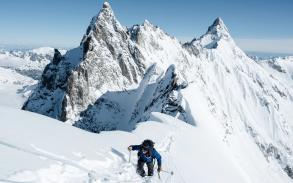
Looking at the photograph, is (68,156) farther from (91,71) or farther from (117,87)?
(117,87)

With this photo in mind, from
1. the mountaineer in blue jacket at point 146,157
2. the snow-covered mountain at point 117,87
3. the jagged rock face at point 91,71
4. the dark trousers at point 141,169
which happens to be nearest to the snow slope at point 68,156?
the dark trousers at point 141,169

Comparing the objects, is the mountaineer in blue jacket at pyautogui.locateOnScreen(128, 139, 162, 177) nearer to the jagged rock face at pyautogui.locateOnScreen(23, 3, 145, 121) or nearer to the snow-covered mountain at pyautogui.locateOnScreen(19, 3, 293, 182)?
the snow-covered mountain at pyautogui.locateOnScreen(19, 3, 293, 182)

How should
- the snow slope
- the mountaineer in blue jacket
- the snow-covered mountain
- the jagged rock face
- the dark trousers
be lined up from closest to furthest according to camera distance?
the snow slope < the dark trousers < the mountaineer in blue jacket < the snow-covered mountain < the jagged rock face

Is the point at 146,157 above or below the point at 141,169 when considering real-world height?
above

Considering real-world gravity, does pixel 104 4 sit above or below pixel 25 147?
above

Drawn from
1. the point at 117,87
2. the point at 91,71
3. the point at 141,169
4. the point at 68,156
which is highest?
the point at 91,71

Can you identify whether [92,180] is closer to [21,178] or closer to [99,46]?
[21,178]

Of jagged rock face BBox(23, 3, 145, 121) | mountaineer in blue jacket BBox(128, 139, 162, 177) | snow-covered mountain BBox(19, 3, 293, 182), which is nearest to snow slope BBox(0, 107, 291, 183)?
mountaineer in blue jacket BBox(128, 139, 162, 177)

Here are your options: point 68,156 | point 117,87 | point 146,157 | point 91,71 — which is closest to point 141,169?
point 146,157

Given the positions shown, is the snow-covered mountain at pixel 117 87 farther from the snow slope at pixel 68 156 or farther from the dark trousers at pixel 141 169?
the dark trousers at pixel 141 169

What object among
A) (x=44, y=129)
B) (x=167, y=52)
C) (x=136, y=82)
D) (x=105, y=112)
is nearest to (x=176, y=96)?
(x=105, y=112)

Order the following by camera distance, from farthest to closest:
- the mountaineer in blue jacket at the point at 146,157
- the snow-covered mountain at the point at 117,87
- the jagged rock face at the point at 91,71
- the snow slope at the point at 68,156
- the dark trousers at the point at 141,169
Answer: the jagged rock face at the point at 91,71, the snow-covered mountain at the point at 117,87, the mountaineer in blue jacket at the point at 146,157, the dark trousers at the point at 141,169, the snow slope at the point at 68,156

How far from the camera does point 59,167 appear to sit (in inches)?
613

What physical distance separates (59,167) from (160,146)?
47.7 ft
